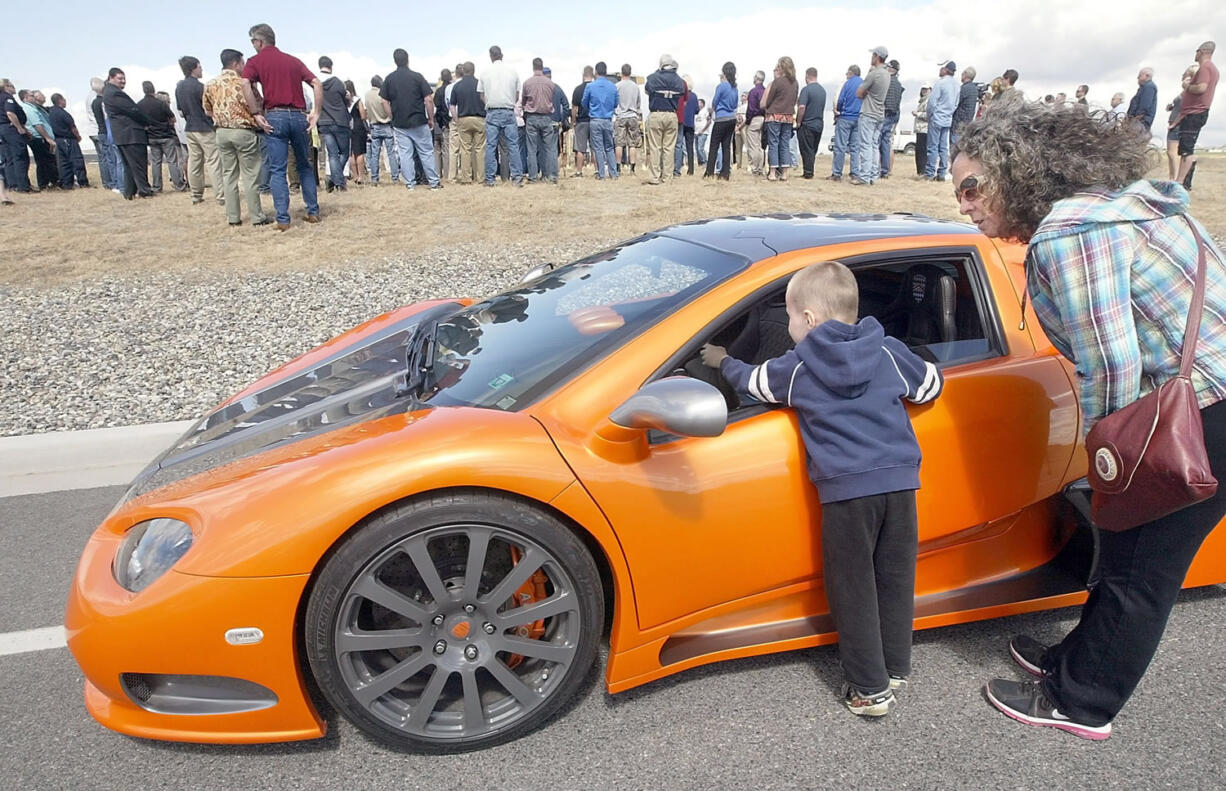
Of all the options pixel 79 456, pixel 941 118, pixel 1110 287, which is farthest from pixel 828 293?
pixel 941 118

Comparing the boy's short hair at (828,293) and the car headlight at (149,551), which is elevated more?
the boy's short hair at (828,293)

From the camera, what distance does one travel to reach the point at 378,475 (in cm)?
197

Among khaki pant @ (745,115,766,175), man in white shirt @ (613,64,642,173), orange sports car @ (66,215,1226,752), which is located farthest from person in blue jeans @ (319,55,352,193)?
orange sports car @ (66,215,1226,752)

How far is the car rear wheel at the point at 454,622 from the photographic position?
78.5 inches

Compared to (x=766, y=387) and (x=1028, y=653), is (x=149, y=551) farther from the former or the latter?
(x=1028, y=653)

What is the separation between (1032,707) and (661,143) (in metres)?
11.2

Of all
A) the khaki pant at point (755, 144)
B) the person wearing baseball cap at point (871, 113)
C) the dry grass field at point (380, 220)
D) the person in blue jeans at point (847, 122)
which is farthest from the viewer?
the khaki pant at point (755, 144)

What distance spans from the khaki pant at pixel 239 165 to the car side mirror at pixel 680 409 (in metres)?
8.09

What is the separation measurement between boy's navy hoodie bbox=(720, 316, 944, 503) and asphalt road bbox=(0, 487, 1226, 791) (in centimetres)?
70

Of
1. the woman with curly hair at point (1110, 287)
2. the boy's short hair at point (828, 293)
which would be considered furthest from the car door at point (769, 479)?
the woman with curly hair at point (1110, 287)

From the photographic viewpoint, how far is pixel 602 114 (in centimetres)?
1252

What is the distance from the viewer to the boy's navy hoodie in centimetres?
205

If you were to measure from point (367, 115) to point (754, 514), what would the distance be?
38.9 feet

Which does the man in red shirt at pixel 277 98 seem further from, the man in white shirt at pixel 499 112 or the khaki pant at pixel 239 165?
the man in white shirt at pixel 499 112
